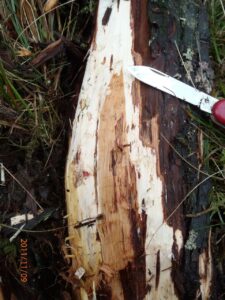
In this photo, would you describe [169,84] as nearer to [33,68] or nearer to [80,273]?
[33,68]

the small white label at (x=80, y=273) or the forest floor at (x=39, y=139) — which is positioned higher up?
the forest floor at (x=39, y=139)

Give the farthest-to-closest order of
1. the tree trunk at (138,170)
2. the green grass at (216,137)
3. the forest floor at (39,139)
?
1. the forest floor at (39,139)
2. the green grass at (216,137)
3. the tree trunk at (138,170)

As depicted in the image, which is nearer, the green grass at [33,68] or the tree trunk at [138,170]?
the tree trunk at [138,170]

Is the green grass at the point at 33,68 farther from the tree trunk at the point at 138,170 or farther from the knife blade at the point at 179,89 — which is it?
the knife blade at the point at 179,89

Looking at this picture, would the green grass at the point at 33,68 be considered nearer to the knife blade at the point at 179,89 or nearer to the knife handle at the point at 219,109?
the knife blade at the point at 179,89

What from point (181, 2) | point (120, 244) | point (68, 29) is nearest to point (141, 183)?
point (120, 244)

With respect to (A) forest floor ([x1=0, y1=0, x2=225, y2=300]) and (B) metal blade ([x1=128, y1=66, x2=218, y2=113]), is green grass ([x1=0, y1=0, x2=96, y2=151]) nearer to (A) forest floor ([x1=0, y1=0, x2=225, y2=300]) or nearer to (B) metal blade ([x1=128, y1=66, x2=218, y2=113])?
(A) forest floor ([x1=0, y1=0, x2=225, y2=300])

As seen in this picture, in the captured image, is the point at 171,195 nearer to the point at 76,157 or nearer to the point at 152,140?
the point at 152,140

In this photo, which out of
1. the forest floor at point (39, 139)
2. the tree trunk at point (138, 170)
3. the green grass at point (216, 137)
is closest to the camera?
the tree trunk at point (138, 170)

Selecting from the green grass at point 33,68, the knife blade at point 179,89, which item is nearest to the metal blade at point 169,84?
the knife blade at point 179,89
